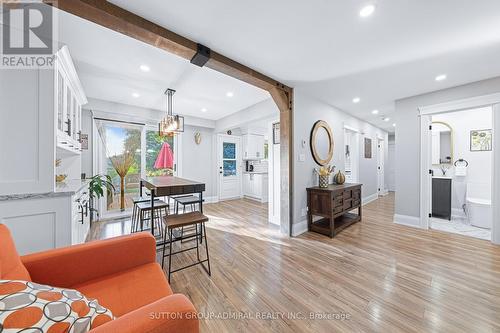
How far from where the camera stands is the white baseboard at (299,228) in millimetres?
3149

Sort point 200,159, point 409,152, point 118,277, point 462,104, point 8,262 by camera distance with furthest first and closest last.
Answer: point 200,159 → point 409,152 → point 462,104 → point 118,277 → point 8,262

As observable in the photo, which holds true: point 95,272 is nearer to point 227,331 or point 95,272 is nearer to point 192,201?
point 227,331

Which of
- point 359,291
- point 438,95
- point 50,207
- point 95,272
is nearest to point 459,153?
point 438,95

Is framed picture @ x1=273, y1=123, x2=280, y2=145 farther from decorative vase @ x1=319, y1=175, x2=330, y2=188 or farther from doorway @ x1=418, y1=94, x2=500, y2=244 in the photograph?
doorway @ x1=418, y1=94, x2=500, y2=244

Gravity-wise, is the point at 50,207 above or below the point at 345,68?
below

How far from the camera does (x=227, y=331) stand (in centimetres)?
138

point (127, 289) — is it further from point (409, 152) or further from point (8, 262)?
point (409, 152)

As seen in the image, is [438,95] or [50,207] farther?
[438,95]

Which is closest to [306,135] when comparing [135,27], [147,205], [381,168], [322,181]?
[322,181]

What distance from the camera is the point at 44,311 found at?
2.07ft

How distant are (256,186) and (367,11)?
4984 mm

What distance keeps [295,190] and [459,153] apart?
4009 mm

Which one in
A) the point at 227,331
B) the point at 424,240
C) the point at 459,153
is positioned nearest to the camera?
the point at 227,331

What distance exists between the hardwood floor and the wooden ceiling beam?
2.33 meters
